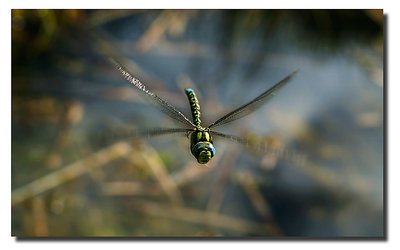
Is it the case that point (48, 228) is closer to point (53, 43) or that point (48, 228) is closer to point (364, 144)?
point (53, 43)

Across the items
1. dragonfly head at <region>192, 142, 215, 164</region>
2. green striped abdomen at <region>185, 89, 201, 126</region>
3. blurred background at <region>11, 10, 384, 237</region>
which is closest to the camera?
dragonfly head at <region>192, 142, 215, 164</region>

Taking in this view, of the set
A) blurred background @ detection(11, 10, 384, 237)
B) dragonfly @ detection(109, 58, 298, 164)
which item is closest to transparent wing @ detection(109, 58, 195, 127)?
dragonfly @ detection(109, 58, 298, 164)

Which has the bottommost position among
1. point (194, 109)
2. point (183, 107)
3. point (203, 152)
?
point (203, 152)

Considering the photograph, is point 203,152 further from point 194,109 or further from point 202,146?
point 194,109

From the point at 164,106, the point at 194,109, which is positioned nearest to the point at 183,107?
the point at 194,109

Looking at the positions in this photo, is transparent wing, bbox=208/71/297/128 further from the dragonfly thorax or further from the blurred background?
the blurred background
